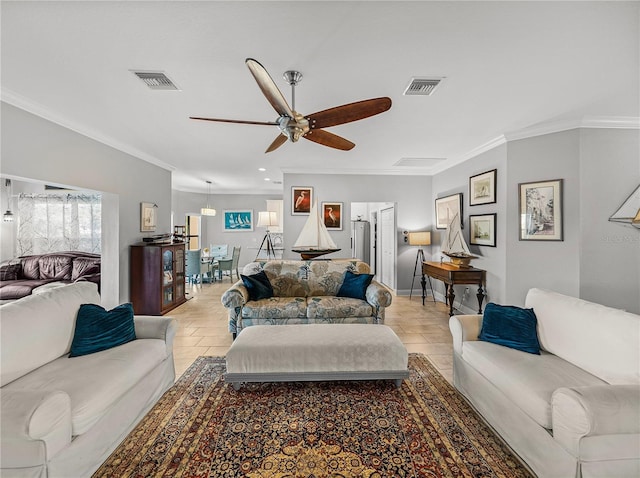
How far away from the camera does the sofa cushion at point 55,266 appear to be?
16.1 ft

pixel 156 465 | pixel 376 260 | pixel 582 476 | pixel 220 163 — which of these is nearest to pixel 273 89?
pixel 156 465

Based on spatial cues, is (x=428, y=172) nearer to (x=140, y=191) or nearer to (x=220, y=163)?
(x=220, y=163)

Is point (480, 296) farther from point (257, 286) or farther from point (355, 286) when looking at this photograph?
point (257, 286)

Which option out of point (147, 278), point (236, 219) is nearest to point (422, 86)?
point (147, 278)

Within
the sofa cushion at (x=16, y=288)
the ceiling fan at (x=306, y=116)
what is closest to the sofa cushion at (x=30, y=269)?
the sofa cushion at (x=16, y=288)

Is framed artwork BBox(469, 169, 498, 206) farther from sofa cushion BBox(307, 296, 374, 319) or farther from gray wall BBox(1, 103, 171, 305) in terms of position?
gray wall BBox(1, 103, 171, 305)

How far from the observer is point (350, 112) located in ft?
6.66

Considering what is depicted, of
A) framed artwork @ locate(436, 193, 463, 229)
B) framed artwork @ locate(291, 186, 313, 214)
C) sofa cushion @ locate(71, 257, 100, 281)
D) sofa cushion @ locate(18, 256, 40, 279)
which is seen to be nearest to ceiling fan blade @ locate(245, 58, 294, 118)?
framed artwork @ locate(436, 193, 463, 229)

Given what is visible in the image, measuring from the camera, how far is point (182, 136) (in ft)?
12.6

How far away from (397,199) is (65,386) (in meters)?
5.56

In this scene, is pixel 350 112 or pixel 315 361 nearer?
pixel 350 112

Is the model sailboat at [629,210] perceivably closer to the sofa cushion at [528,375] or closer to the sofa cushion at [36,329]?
the sofa cushion at [528,375]

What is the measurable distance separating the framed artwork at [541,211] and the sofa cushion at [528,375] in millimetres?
2032

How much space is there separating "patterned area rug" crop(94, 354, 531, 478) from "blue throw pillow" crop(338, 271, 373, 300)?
125 cm
